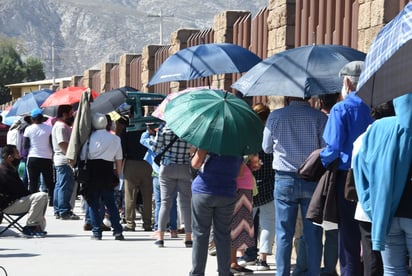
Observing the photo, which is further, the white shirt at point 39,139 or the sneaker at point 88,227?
the white shirt at point 39,139

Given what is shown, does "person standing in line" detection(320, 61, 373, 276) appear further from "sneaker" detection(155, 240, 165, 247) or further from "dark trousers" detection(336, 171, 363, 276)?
"sneaker" detection(155, 240, 165, 247)

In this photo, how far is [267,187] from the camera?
38.3 ft

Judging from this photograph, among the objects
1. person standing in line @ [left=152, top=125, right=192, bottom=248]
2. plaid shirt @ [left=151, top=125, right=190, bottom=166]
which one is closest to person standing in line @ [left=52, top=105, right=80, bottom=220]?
person standing in line @ [left=152, top=125, right=192, bottom=248]

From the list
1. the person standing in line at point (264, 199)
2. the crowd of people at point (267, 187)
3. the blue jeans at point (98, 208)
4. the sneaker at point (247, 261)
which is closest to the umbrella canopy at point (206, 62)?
the crowd of people at point (267, 187)

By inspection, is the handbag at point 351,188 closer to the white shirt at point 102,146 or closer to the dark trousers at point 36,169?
the white shirt at point 102,146

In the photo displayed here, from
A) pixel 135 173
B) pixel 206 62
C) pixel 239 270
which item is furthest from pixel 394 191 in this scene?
pixel 135 173

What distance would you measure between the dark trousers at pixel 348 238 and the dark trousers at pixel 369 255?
915mm

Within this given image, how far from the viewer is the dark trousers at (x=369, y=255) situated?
770 cm

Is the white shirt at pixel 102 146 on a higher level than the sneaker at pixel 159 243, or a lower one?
higher

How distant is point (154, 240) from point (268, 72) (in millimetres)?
4807

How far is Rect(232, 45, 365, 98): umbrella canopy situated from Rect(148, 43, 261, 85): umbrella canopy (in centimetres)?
251

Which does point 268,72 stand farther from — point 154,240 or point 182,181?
point 154,240

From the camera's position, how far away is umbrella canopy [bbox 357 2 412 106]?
247 inches

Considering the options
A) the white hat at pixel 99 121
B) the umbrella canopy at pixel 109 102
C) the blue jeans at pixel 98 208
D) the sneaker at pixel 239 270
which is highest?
the umbrella canopy at pixel 109 102
